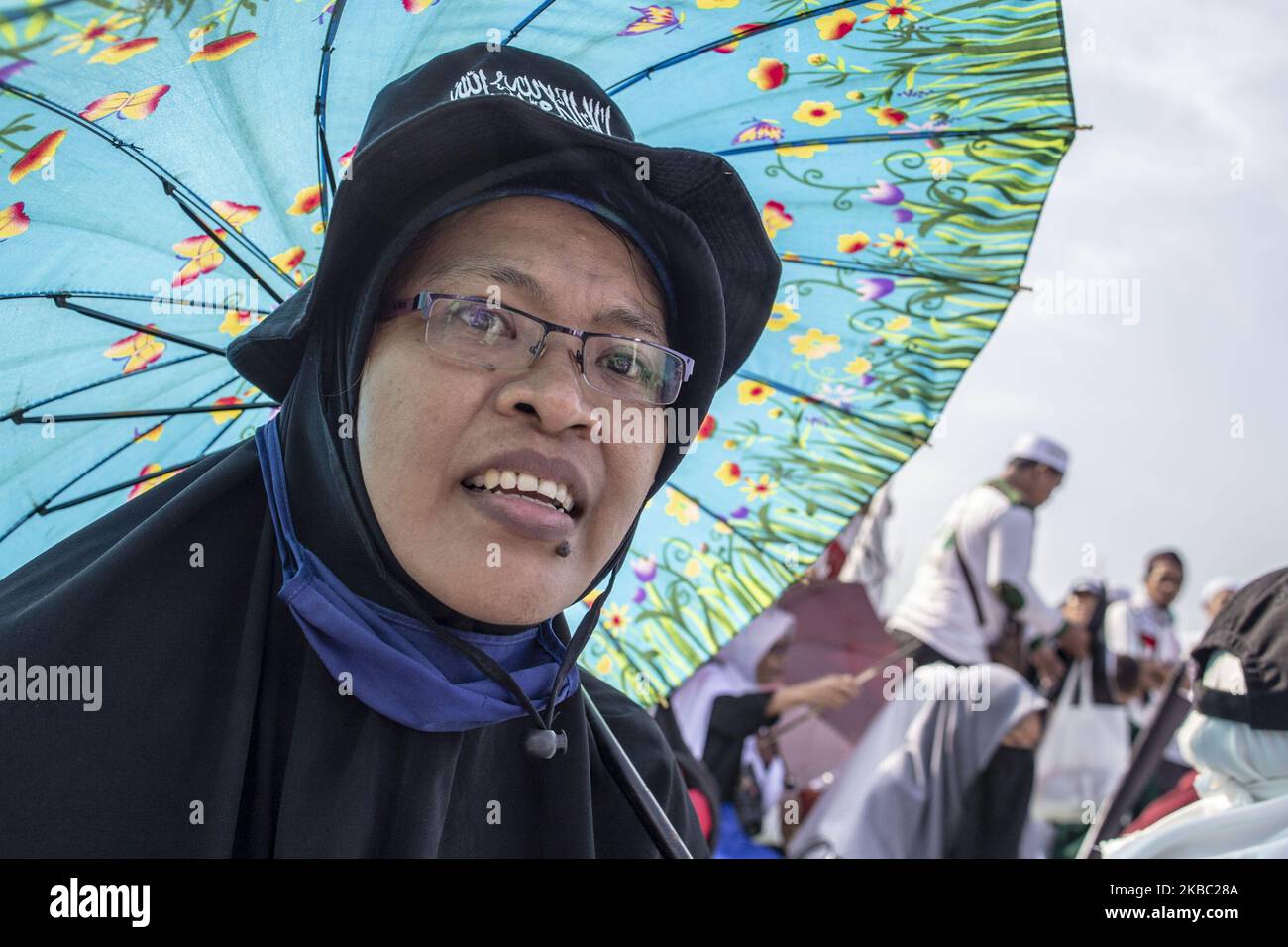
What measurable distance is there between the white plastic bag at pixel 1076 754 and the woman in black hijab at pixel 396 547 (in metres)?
6.04

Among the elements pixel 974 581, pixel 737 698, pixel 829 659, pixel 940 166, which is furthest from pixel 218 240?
pixel 829 659

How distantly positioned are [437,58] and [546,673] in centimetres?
94

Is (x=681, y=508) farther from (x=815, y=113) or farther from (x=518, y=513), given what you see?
(x=518, y=513)

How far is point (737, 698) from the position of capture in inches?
211

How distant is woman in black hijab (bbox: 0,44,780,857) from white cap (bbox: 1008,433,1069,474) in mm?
5047

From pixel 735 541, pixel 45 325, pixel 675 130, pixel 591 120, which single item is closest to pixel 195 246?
pixel 45 325

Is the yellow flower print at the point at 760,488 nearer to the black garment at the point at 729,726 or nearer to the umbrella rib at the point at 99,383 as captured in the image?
the umbrella rib at the point at 99,383

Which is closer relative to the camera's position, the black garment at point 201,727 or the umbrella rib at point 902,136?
the black garment at point 201,727

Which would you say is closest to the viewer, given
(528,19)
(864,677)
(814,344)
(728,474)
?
(528,19)

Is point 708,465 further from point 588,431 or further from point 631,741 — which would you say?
point 588,431

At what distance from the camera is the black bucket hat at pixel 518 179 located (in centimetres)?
162

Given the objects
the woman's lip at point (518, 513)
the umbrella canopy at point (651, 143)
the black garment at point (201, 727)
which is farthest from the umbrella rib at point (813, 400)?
the black garment at point (201, 727)

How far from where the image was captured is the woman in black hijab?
146 centimetres

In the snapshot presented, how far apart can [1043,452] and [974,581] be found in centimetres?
98
